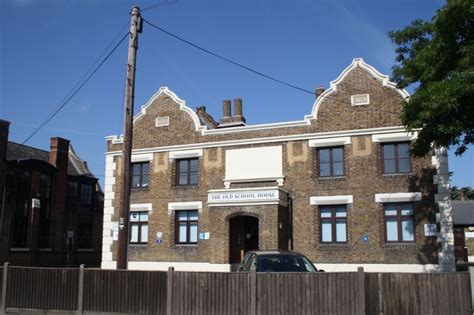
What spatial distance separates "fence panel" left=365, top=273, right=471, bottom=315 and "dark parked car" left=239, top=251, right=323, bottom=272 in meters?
2.30

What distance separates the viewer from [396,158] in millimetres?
21922

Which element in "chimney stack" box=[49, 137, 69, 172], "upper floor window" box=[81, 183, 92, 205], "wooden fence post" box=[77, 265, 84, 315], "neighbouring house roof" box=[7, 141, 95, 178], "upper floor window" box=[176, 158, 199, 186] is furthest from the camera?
"upper floor window" box=[81, 183, 92, 205]

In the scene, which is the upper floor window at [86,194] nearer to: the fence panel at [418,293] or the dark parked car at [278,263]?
the dark parked car at [278,263]

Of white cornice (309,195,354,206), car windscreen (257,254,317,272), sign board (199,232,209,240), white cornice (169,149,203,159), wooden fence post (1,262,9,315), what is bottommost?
wooden fence post (1,262,9,315)

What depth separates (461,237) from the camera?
40.6 m

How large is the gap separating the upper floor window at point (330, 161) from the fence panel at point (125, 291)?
41.0 feet

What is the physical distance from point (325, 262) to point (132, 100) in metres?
12.1

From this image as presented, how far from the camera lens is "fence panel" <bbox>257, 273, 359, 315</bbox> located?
11.2 m

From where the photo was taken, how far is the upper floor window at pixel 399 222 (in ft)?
69.5

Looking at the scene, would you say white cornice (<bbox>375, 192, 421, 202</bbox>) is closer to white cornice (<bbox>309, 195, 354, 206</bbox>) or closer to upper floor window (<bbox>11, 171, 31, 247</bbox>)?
white cornice (<bbox>309, 195, 354, 206</bbox>)

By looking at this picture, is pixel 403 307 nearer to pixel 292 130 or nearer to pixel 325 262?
pixel 325 262

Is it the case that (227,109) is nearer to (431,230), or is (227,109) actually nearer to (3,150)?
(431,230)

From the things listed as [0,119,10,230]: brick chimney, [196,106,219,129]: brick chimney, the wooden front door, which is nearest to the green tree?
[196,106,219,129]: brick chimney

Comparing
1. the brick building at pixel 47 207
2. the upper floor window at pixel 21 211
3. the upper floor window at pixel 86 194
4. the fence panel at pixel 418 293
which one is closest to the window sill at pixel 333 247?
the fence panel at pixel 418 293
